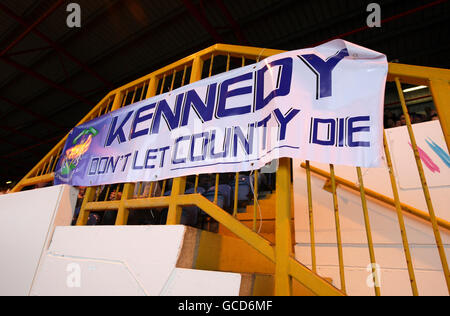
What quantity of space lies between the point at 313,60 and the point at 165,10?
5.48m

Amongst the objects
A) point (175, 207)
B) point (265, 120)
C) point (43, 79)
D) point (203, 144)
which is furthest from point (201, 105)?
point (43, 79)

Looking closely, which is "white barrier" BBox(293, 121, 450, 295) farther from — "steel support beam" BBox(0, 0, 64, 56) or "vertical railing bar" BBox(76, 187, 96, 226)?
"steel support beam" BBox(0, 0, 64, 56)

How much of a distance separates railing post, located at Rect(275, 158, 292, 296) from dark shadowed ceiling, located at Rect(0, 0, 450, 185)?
5.21m

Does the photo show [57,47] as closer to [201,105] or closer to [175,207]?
[201,105]

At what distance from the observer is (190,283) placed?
1301 mm

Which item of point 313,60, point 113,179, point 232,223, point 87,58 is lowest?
point 232,223

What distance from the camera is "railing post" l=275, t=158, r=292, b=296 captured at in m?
1.21

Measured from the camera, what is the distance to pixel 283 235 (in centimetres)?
130

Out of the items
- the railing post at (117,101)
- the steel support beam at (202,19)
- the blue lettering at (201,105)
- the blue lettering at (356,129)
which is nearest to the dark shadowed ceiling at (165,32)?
the steel support beam at (202,19)

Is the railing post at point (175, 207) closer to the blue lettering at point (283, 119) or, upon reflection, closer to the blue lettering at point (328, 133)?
the blue lettering at point (283, 119)

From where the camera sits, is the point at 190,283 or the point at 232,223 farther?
the point at 232,223

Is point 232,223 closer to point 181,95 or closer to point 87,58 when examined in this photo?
point 181,95

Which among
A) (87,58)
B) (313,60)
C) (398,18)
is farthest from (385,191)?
(87,58)
